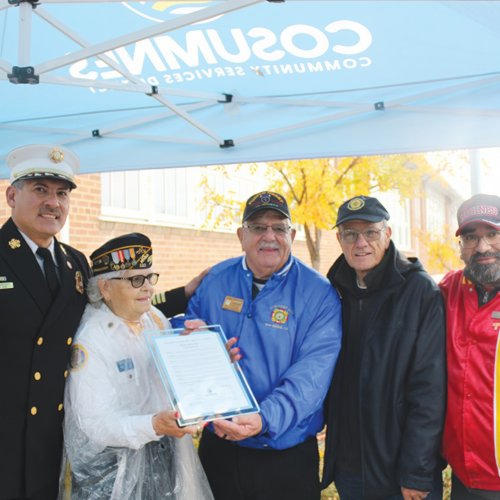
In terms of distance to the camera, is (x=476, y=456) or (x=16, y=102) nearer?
(x=476, y=456)

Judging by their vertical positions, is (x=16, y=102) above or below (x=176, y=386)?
above

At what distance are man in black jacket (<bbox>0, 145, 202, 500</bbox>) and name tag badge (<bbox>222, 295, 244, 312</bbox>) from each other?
2.54 feet

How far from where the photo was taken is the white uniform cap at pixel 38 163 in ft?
9.39

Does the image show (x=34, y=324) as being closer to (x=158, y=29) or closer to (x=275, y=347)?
(x=275, y=347)

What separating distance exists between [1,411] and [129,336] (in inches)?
26.2

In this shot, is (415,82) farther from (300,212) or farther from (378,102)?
(300,212)

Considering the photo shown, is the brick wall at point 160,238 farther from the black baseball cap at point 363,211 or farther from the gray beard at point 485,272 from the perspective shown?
the gray beard at point 485,272

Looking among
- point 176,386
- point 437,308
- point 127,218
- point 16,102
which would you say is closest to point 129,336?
point 176,386

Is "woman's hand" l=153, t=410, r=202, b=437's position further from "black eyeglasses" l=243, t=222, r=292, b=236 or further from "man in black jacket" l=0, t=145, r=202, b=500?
"black eyeglasses" l=243, t=222, r=292, b=236

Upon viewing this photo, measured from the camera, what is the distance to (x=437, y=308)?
2.86 meters

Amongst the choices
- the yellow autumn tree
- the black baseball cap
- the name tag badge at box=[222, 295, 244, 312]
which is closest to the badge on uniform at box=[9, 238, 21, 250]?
the name tag badge at box=[222, 295, 244, 312]

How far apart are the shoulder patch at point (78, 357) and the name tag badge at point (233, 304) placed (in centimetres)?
85

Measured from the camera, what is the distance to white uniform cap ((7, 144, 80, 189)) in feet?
9.39

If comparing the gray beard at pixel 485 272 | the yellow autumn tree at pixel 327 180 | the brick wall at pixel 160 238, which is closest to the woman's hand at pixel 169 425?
the gray beard at pixel 485 272
